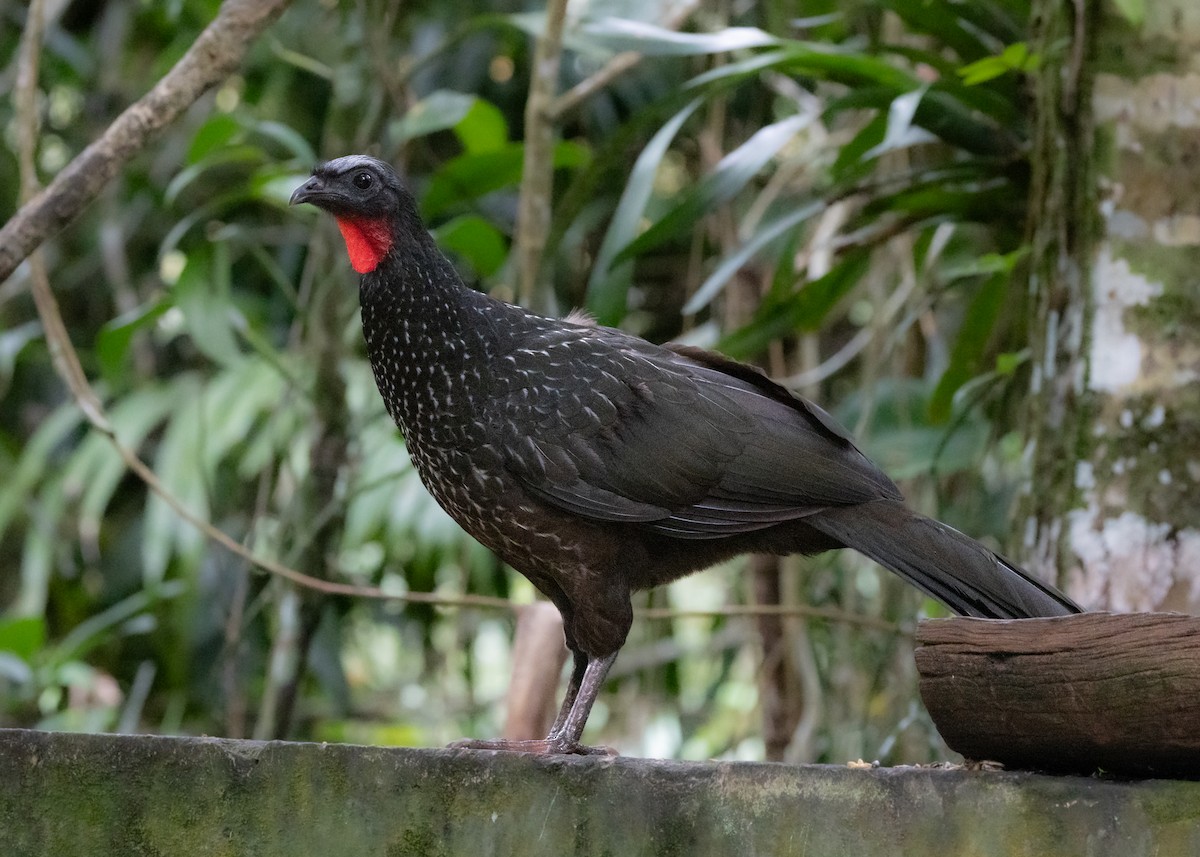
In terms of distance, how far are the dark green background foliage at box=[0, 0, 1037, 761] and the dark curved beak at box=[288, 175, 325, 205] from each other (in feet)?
2.95

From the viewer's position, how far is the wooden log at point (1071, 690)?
1.63m

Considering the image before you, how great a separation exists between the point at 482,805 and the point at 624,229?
169 cm

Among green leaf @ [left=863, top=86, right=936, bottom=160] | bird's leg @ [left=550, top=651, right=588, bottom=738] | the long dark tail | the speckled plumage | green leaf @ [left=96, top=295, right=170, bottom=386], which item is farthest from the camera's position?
green leaf @ [left=96, top=295, right=170, bottom=386]

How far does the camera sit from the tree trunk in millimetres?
2729

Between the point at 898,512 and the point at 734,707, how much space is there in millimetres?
3681

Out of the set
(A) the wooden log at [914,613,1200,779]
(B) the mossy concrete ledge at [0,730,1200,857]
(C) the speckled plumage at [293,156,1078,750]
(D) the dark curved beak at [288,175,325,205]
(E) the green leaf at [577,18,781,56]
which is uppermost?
(E) the green leaf at [577,18,781,56]

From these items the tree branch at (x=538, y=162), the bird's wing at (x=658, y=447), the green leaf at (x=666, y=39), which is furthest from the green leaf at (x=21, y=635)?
the green leaf at (x=666, y=39)

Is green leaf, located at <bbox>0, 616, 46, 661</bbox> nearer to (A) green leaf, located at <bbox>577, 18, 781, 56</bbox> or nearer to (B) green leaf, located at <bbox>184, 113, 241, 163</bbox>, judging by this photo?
(B) green leaf, located at <bbox>184, 113, 241, 163</bbox>

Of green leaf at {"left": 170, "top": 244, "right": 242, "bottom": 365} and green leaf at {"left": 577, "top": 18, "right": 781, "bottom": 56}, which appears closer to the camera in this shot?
green leaf at {"left": 577, "top": 18, "right": 781, "bottom": 56}

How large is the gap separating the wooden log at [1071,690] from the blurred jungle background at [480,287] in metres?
1.39

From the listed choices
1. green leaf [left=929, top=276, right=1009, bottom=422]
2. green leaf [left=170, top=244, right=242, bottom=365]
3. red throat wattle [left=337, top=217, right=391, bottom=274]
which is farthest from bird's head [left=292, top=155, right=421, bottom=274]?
green leaf [left=929, top=276, right=1009, bottom=422]

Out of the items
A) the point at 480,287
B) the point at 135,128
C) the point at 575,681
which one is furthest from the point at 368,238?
the point at 480,287

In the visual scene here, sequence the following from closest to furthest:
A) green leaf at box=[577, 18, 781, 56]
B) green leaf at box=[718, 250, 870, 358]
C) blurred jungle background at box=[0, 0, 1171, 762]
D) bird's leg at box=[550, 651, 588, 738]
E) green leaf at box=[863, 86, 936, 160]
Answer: bird's leg at box=[550, 651, 588, 738] → green leaf at box=[863, 86, 936, 160] → green leaf at box=[577, 18, 781, 56] → blurred jungle background at box=[0, 0, 1171, 762] → green leaf at box=[718, 250, 870, 358]

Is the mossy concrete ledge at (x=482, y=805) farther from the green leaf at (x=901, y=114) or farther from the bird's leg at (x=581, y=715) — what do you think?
the green leaf at (x=901, y=114)
